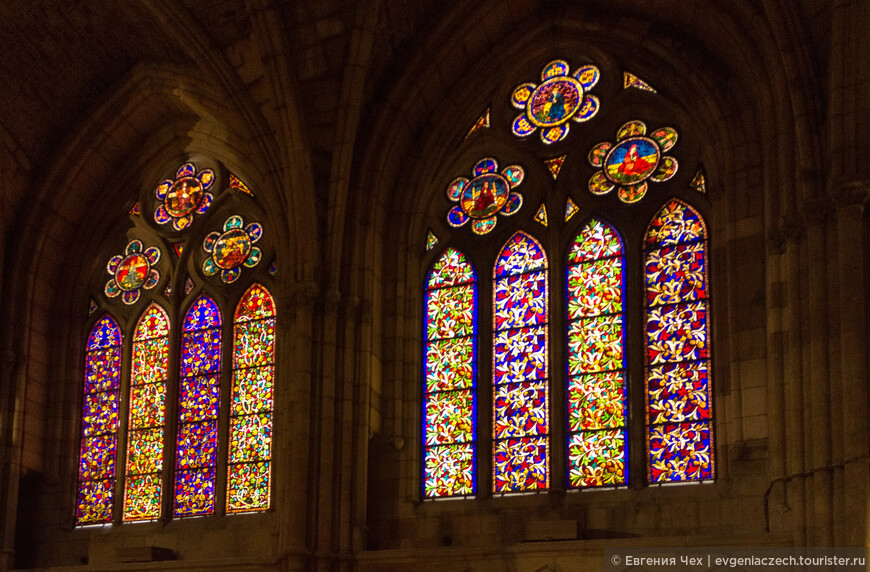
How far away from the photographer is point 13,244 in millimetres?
19359

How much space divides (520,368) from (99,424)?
578 cm

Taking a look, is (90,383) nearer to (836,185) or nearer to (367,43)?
(367,43)

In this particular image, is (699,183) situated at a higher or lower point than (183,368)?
higher

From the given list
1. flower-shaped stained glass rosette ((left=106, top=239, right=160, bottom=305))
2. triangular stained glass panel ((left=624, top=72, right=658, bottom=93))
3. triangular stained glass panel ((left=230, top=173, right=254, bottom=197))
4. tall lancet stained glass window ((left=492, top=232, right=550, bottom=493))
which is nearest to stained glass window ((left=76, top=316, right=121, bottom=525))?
flower-shaped stained glass rosette ((left=106, top=239, right=160, bottom=305))

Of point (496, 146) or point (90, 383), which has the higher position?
point (496, 146)

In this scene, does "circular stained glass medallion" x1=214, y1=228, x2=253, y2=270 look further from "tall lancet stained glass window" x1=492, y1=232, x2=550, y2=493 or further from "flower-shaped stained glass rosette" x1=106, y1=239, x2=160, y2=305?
"tall lancet stained glass window" x1=492, y1=232, x2=550, y2=493

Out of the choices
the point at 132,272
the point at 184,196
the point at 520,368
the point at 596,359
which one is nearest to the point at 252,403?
the point at 132,272

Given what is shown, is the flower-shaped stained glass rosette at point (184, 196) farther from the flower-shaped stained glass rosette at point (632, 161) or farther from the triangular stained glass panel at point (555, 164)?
the flower-shaped stained glass rosette at point (632, 161)

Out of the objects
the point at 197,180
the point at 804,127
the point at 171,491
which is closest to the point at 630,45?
the point at 804,127

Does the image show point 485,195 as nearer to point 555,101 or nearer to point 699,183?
point 555,101

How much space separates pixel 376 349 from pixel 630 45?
4645mm

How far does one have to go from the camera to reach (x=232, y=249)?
18.9 metres

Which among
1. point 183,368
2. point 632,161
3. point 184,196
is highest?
point 184,196

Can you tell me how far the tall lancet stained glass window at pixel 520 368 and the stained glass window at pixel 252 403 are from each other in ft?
9.51
